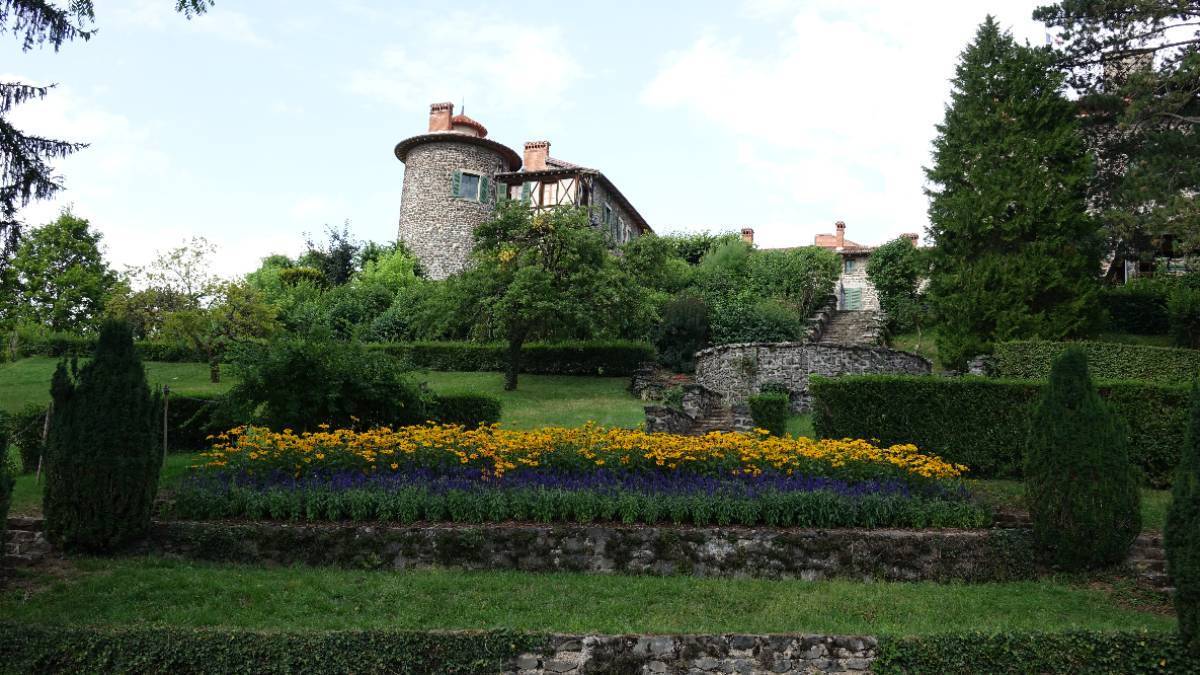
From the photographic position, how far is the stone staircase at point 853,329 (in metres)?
27.1

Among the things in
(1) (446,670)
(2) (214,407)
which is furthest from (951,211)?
(1) (446,670)

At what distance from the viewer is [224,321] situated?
24.1 m

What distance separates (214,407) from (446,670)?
989cm

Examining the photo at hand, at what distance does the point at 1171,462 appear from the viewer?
12602 millimetres

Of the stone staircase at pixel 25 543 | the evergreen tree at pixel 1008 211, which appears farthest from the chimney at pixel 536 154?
the stone staircase at pixel 25 543

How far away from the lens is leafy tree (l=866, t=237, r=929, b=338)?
27562mm

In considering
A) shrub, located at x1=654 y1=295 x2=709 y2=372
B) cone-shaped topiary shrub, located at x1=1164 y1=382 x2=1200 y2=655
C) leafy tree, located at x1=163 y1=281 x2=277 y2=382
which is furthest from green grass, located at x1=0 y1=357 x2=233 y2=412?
cone-shaped topiary shrub, located at x1=1164 y1=382 x2=1200 y2=655

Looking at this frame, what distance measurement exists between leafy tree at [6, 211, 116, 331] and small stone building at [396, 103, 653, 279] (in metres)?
14.4

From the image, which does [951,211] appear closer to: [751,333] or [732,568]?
[751,333]

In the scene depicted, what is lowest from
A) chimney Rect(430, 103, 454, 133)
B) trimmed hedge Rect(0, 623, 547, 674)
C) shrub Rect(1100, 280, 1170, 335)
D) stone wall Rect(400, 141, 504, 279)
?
trimmed hedge Rect(0, 623, 547, 674)

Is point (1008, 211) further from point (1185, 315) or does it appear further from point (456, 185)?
point (456, 185)

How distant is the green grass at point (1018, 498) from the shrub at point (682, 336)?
13392 mm

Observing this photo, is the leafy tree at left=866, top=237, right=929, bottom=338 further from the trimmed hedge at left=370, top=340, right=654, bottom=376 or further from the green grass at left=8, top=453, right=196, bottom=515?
the green grass at left=8, top=453, right=196, bottom=515

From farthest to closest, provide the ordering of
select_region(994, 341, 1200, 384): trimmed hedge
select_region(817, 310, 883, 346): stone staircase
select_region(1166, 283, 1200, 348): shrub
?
select_region(817, 310, 883, 346): stone staircase
select_region(1166, 283, 1200, 348): shrub
select_region(994, 341, 1200, 384): trimmed hedge
